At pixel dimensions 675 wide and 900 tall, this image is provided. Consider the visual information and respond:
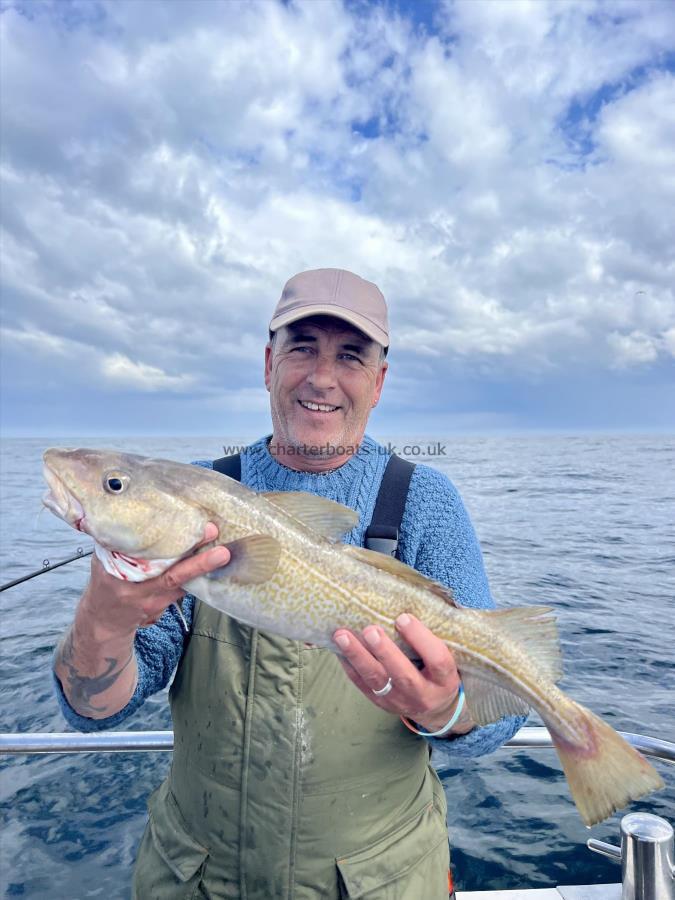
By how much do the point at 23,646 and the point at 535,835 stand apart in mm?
8637

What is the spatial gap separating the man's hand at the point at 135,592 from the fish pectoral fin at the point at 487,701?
4.01ft

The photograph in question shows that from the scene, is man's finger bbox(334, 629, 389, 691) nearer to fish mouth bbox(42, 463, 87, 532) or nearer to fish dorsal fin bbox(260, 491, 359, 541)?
fish dorsal fin bbox(260, 491, 359, 541)

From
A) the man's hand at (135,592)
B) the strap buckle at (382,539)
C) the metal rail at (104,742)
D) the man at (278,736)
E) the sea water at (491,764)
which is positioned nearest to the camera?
the man's hand at (135,592)

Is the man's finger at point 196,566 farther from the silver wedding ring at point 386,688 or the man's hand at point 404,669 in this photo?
the silver wedding ring at point 386,688

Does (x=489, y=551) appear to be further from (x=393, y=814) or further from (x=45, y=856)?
(x=393, y=814)

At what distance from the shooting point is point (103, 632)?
2.47m

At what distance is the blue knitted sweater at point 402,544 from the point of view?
288 centimetres

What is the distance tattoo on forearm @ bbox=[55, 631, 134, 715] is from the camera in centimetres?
263

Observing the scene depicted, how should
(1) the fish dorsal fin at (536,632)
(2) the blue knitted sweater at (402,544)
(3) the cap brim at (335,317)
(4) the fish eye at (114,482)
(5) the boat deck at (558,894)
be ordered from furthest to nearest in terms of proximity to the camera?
(5) the boat deck at (558,894), (3) the cap brim at (335,317), (2) the blue knitted sweater at (402,544), (1) the fish dorsal fin at (536,632), (4) the fish eye at (114,482)

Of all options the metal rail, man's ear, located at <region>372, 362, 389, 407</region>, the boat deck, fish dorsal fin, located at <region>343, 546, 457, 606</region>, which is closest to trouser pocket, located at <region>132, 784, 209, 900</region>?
the metal rail

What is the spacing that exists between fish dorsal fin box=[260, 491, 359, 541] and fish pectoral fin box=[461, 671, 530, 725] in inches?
32.9

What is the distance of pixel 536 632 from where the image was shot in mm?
2695

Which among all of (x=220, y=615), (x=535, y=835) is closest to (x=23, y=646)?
(x=535, y=835)

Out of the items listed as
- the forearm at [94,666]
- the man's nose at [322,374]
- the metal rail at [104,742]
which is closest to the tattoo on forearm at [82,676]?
the forearm at [94,666]
